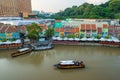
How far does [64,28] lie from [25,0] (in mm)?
23267

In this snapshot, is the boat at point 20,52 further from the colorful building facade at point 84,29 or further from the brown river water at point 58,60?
the colorful building facade at point 84,29

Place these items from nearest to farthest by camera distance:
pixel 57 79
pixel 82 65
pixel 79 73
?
1. pixel 57 79
2. pixel 79 73
3. pixel 82 65

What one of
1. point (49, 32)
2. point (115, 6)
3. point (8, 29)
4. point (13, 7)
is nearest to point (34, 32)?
point (49, 32)

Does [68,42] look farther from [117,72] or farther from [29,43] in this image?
[117,72]

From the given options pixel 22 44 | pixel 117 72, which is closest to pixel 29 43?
pixel 22 44

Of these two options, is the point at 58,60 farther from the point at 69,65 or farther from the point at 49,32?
the point at 49,32

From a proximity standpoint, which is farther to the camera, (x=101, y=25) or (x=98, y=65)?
Result: (x=101, y=25)

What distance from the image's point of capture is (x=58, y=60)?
12648mm

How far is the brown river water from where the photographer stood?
391 inches

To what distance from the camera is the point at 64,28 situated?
19609 millimetres

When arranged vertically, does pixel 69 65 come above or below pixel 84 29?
below

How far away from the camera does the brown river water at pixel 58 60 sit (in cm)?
992

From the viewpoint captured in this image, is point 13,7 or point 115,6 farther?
point 13,7

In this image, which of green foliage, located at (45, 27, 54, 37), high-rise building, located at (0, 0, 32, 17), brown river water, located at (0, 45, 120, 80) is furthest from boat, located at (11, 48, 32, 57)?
high-rise building, located at (0, 0, 32, 17)
